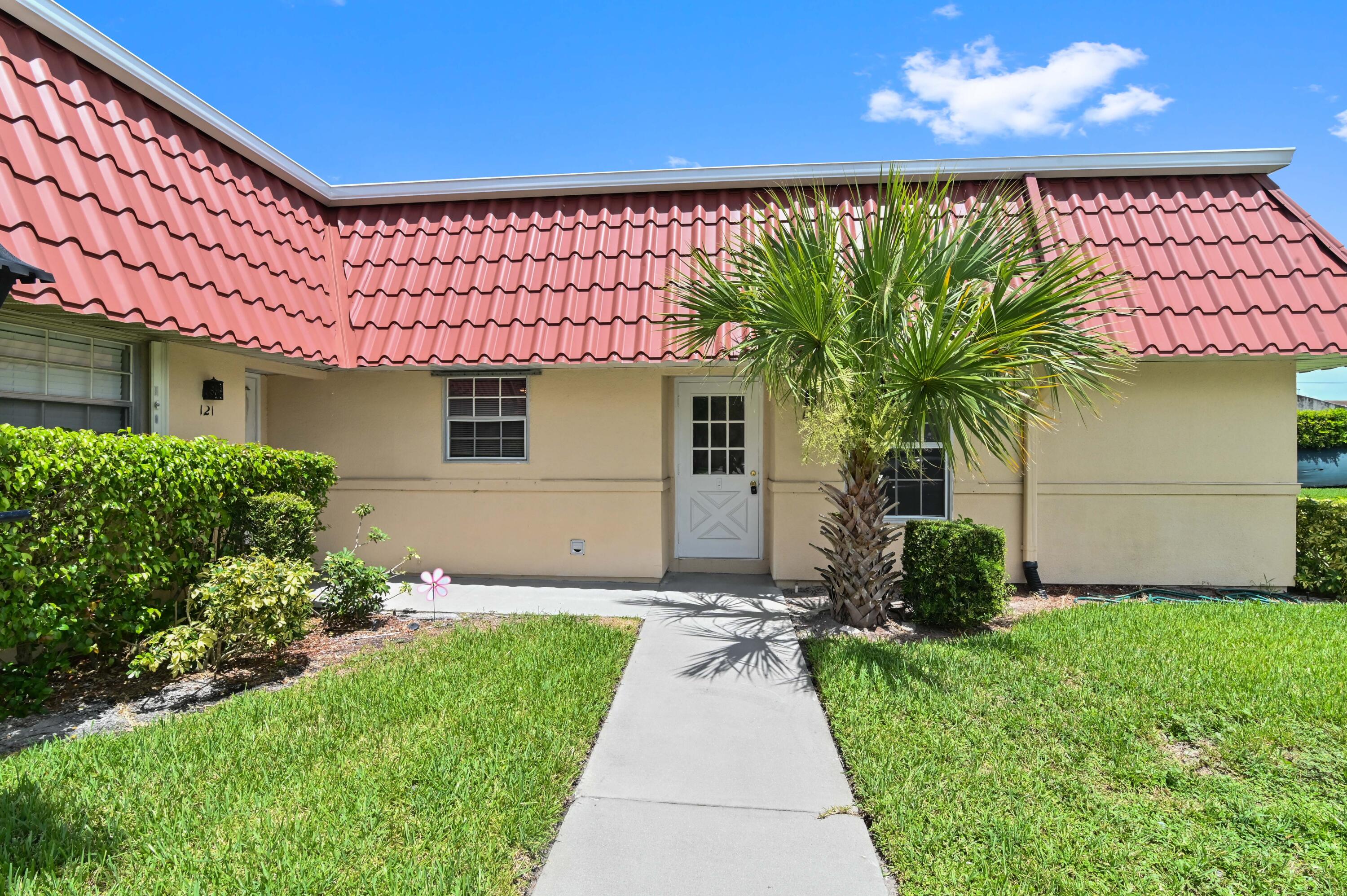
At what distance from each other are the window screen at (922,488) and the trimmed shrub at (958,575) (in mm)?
1791

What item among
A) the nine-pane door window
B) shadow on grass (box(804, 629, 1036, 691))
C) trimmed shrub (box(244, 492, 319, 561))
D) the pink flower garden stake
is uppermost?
the nine-pane door window

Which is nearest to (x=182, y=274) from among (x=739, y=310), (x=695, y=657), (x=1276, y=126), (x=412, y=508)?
(x=412, y=508)

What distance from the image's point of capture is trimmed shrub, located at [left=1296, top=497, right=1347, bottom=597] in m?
7.61

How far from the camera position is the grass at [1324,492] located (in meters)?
15.1

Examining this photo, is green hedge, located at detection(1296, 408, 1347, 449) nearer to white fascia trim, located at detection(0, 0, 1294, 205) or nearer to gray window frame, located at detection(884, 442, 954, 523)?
white fascia trim, located at detection(0, 0, 1294, 205)

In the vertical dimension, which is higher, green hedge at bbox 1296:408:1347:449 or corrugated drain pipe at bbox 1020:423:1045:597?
green hedge at bbox 1296:408:1347:449

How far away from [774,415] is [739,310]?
7.17 feet

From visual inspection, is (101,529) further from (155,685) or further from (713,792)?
(713,792)

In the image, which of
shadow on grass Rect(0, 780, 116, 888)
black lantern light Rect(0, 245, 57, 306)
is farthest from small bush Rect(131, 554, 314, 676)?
black lantern light Rect(0, 245, 57, 306)

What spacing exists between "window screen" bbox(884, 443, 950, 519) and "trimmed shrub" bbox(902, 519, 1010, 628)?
1791 mm

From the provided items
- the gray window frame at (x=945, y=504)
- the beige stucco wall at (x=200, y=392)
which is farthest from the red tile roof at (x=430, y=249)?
the gray window frame at (x=945, y=504)

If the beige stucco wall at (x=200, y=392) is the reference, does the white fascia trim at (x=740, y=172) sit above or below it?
above

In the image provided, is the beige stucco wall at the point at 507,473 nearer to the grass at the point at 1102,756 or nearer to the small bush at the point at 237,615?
the small bush at the point at 237,615

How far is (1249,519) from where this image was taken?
7.81 m
